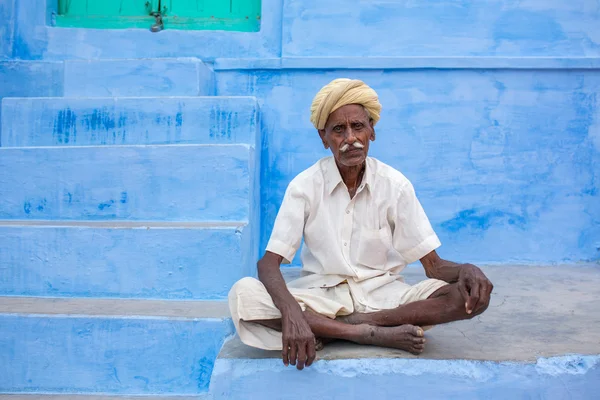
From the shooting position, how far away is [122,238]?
304 centimetres

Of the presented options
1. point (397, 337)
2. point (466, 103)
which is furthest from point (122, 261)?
point (466, 103)

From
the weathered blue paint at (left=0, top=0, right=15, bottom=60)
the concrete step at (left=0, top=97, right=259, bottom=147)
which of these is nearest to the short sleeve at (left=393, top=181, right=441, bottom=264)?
the concrete step at (left=0, top=97, right=259, bottom=147)

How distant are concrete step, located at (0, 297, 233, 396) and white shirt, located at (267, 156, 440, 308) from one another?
23.1 inches

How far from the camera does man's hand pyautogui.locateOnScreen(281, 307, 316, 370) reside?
6.63 feet

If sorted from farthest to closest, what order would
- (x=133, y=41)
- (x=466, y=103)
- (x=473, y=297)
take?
(x=133, y=41)
(x=466, y=103)
(x=473, y=297)

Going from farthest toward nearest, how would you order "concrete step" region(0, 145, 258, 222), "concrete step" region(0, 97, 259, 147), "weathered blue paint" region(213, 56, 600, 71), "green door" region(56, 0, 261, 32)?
1. "green door" region(56, 0, 261, 32)
2. "weathered blue paint" region(213, 56, 600, 71)
3. "concrete step" region(0, 97, 259, 147)
4. "concrete step" region(0, 145, 258, 222)

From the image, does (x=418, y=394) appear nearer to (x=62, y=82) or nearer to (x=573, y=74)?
(x=573, y=74)

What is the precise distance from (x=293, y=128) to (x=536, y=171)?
1.77 m

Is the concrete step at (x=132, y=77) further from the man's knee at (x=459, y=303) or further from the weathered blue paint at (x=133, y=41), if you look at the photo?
the man's knee at (x=459, y=303)

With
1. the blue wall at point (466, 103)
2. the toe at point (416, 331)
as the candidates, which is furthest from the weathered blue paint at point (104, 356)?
the blue wall at point (466, 103)

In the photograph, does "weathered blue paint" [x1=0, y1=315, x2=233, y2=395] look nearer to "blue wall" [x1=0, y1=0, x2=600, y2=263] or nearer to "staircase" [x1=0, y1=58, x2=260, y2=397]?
"staircase" [x1=0, y1=58, x2=260, y2=397]

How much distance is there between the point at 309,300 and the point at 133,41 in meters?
3.12

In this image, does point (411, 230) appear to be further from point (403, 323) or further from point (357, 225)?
point (403, 323)

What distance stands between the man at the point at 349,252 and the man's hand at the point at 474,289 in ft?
0.17
